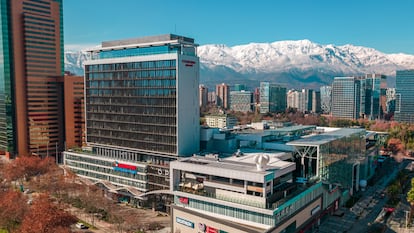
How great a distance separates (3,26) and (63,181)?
44245 mm

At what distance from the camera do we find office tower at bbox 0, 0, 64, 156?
77.4 metres

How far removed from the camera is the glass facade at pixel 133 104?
150ft

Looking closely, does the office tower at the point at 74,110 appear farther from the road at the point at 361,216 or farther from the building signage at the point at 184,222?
the road at the point at 361,216

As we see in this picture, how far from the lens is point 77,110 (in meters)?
81.6

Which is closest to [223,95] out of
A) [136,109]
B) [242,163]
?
[136,109]

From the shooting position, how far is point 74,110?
81.4 meters

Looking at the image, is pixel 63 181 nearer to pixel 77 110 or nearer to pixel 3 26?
pixel 77 110

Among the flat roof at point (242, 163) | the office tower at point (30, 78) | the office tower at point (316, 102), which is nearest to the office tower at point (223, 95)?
the office tower at point (316, 102)

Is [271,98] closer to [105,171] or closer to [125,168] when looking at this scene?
[105,171]

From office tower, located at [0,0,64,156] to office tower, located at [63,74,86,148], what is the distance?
380cm

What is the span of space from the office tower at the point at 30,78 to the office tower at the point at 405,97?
396ft

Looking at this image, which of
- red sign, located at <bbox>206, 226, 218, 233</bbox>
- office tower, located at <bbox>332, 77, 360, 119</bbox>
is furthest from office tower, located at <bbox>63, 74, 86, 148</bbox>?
office tower, located at <bbox>332, 77, 360, 119</bbox>

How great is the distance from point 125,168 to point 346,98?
11661 centimetres

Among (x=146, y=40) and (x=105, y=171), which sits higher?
(x=146, y=40)
